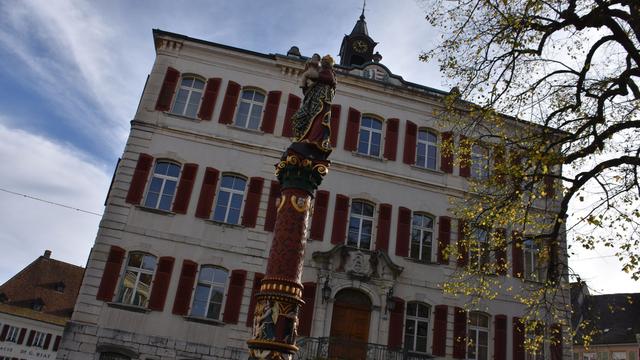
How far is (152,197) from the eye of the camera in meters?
19.8

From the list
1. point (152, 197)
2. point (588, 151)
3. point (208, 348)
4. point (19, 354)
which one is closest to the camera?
point (588, 151)

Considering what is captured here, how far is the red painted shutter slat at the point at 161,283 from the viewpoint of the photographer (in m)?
18.2

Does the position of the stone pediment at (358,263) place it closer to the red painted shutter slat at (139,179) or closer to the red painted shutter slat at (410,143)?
the red painted shutter slat at (410,143)

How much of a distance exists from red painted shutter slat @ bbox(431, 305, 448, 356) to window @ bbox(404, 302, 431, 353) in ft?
0.96

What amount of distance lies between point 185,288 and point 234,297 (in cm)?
165

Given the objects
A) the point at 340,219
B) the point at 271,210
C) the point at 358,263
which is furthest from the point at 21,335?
the point at 358,263

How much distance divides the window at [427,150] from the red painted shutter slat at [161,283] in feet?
34.2

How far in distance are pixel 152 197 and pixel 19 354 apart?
34.1 meters

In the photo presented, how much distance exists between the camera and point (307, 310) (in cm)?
1892

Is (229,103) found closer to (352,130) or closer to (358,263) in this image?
(352,130)

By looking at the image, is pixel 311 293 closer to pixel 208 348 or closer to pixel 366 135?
pixel 208 348

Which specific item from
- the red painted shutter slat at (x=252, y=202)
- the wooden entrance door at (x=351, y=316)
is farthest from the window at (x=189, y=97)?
the wooden entrance door at (x=351, y=316)

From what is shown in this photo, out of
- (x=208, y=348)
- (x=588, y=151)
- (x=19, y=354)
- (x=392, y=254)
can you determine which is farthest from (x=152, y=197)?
(x=19, y=354)

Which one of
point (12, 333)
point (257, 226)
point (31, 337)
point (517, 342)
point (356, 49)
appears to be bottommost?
point (31, 337)
